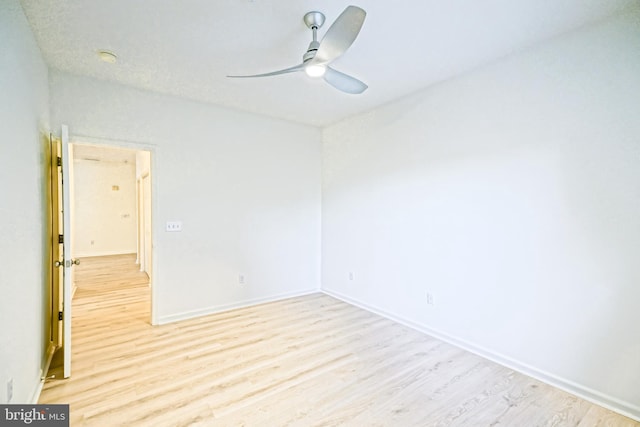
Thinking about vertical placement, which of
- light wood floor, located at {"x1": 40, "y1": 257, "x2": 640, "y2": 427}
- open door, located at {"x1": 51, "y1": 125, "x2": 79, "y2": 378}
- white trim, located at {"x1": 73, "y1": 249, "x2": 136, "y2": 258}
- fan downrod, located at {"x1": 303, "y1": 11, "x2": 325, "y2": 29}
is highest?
fan downrod, located at {"x1": 303, "y1": 11, "x2": 325, "y2": 29}

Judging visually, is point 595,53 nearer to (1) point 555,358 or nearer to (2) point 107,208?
(1) point 555,358

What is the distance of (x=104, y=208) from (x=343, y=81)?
857cm

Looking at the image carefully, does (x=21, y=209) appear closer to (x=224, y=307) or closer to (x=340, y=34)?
(x=340, y=34)

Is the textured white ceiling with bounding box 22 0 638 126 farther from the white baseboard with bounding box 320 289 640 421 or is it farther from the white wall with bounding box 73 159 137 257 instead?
the white wall with bounding box 73 159 137 257

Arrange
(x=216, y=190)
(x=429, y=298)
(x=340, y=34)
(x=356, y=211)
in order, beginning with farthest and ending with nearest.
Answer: (x=356, y=211) → (x=216, y=190) → (x=429, y=298) → (x=340, y=34)

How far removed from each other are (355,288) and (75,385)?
10.0 feet

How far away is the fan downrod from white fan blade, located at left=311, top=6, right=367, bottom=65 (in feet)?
1.17

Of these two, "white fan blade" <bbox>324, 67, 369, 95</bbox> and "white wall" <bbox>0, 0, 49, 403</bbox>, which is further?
"white fan blade" <bbox>324, 67, 369, 95</bbox>

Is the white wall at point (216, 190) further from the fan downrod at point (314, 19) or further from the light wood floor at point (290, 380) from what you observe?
the fan downrod at point (314, 19)

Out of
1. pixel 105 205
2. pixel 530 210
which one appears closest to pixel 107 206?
pixel 105 205

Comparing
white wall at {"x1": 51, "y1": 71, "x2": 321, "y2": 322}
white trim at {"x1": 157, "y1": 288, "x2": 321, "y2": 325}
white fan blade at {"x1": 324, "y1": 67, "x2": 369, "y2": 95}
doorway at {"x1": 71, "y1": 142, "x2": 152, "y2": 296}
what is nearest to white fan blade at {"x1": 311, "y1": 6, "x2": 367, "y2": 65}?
white fan blade at {"x1": 324, "y1": 67, "x2": 369, "y2": 95}

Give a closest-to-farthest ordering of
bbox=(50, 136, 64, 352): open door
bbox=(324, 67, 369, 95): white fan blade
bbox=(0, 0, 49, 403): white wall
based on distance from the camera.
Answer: bbox=(0, 0, 49, 403): white wall
bbox=(324, 67, 369, 95): white fan blade
bbox=(50, 136, 64, 352): open door

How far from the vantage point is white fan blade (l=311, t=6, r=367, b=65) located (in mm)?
1550

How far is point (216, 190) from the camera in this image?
12.2ft
